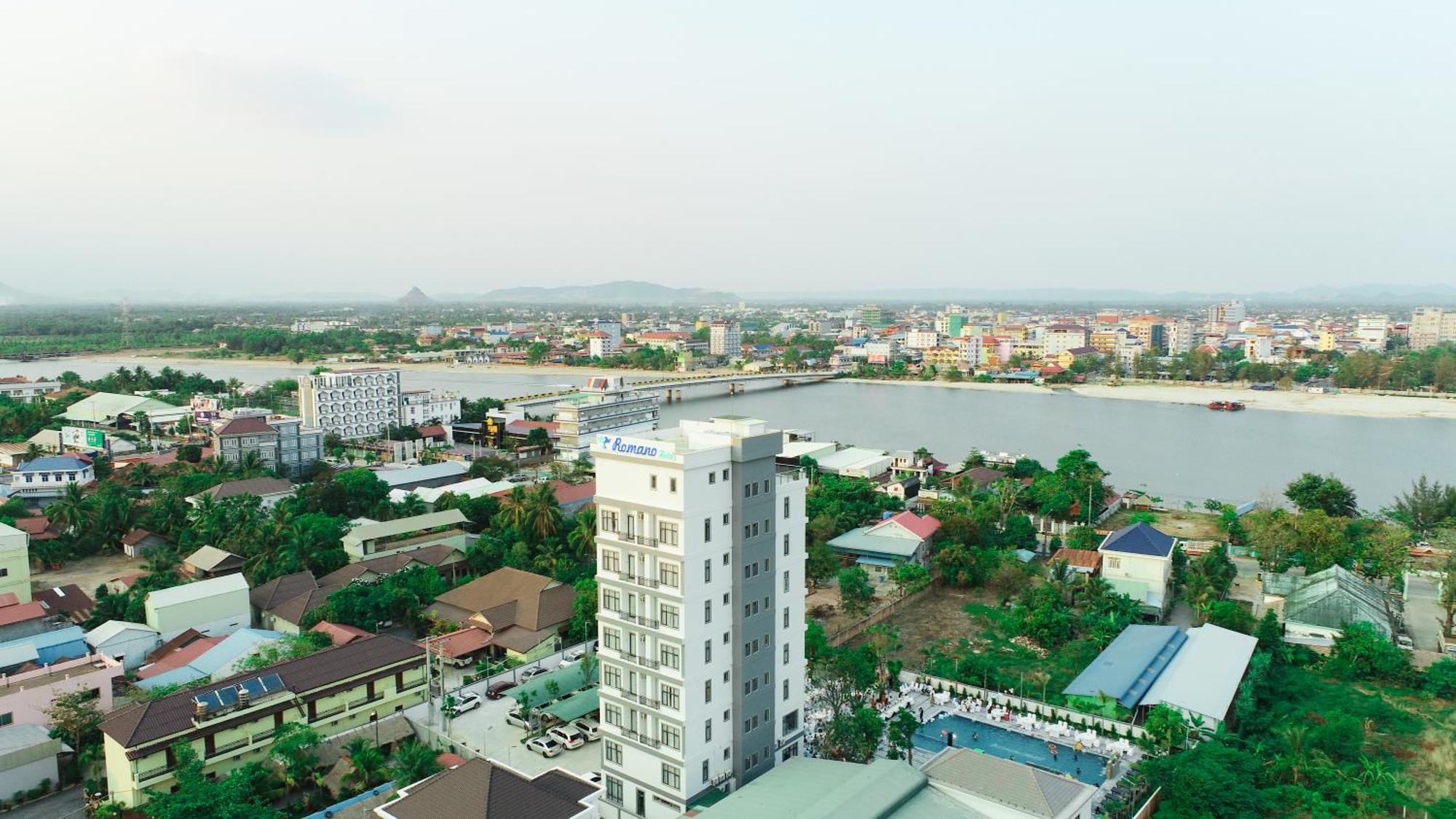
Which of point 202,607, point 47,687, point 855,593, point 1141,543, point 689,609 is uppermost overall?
point 689,609

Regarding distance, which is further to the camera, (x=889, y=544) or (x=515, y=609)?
(x=889, y=544)

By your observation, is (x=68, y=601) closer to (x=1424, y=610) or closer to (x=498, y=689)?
(x=498, y=689)

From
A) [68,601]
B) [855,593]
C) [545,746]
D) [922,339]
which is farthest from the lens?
[922,339]

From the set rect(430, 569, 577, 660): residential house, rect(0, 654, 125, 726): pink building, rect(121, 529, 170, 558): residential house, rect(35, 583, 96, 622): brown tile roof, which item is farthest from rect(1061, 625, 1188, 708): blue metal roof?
rect(121, 529, 170, 558): residential house

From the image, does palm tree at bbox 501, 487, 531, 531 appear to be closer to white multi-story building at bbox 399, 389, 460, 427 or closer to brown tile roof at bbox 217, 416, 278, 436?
brown tile roof at bbox 217, 416, 278, 436

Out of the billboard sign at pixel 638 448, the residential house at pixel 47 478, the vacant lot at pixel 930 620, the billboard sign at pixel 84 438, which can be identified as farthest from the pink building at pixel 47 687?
the billboard sign at pixel 84 438

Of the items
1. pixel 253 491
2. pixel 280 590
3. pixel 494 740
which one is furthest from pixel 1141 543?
pixel 253 491

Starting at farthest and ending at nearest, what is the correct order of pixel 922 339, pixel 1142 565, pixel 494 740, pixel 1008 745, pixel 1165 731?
pixel 922 339 → pixel 1142 565 → pixel 1008 745 → pixel 494 740 → pixel 1165 731

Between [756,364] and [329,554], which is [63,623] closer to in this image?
[329,554]
